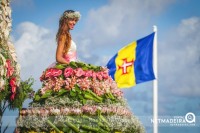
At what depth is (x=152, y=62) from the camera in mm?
14070

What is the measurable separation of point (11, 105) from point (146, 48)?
15.9ft

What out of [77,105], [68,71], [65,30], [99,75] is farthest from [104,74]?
[65,30]

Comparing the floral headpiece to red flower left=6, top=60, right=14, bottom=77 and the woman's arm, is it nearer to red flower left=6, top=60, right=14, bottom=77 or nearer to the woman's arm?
the woman's arm

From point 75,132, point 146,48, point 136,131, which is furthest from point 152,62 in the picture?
point 75,132

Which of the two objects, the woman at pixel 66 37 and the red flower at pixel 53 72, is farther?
the woman at pixel 66 37

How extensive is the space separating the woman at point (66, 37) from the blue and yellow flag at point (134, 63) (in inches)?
135

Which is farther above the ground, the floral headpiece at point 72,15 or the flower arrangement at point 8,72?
the floral headpiece at point 72,15

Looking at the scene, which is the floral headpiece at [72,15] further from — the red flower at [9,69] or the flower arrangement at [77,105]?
the red flower at [9,69]

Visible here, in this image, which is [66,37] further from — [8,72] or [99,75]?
[8,72]

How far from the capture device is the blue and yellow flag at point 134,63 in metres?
14.0

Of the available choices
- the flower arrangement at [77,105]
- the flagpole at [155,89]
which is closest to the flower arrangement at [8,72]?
the flower arrangement at [77,105]

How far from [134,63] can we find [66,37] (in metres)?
3.92

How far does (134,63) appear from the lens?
14.5m

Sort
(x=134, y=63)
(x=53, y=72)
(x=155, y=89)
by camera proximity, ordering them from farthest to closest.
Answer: (x=134, y=63) → (x=155, y=89) → (x=53, y=72)
